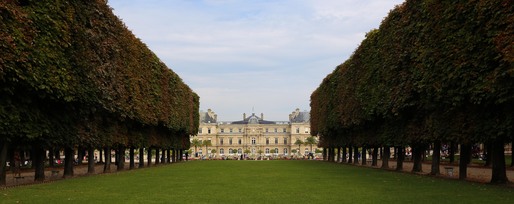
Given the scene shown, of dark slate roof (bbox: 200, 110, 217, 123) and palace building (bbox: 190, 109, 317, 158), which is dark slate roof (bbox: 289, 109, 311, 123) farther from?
dark slate roof (bbox: 200, 110, 217, 123)

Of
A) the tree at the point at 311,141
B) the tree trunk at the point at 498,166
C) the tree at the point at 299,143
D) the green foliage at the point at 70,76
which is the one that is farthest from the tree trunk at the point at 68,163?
the tree at the point at 299,143

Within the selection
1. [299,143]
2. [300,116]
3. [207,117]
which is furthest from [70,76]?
[207,117]

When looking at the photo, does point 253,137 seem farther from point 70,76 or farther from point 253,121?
point 70,76

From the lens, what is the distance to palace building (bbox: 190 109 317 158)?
540 ft

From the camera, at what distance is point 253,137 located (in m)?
166

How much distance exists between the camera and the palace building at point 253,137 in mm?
164625

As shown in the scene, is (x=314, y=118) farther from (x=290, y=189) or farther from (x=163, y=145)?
(x=290, y=189)

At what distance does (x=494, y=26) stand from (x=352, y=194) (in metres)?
7.88

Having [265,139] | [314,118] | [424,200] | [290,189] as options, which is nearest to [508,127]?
[424,200]

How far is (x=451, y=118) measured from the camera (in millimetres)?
24422

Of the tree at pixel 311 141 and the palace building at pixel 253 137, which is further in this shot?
the palace building at pixel 253 137

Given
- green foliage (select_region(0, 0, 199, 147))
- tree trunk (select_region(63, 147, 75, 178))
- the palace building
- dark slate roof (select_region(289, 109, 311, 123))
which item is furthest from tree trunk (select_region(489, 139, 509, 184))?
dark slate roof (select_region(289, 109, 311, 123))

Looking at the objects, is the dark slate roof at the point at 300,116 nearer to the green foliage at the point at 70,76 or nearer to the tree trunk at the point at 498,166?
the green foliage at the point at 70,76

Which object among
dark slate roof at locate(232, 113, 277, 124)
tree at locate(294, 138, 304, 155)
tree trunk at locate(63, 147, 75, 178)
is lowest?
tree at locate(294, 138, 304, 155)
